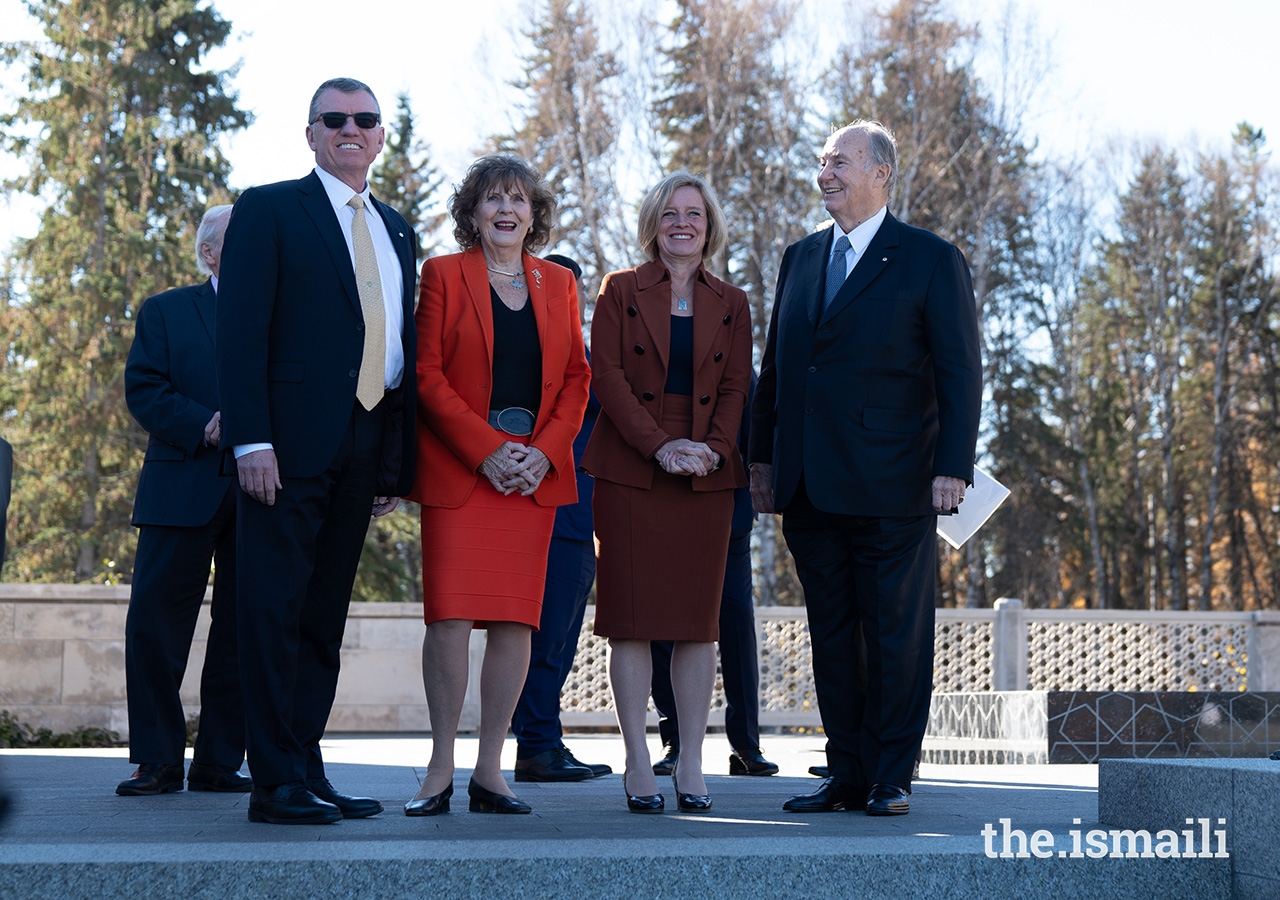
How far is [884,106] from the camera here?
70.6ft

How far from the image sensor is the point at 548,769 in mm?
5250

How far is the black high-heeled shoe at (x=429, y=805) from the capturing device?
3.46 metres

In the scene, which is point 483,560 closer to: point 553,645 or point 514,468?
point 514,468

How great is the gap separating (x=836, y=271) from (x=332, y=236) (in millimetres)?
1546

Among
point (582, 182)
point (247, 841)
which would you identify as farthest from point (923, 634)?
point (582, 182)

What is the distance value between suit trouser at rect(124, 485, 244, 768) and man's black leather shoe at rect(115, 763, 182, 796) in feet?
0.15

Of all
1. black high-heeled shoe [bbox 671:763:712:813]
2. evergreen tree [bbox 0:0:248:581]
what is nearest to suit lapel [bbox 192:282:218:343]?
black high-heeled shoe [bbox 671:763:712:813]

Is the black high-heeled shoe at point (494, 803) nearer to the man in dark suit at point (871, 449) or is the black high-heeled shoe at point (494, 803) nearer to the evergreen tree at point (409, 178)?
the man in dark suit at point (871, 449)

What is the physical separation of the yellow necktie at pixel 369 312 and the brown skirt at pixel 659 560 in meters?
0.78

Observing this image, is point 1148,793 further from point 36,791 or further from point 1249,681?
point 1249,681

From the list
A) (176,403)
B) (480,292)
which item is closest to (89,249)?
(176,403)

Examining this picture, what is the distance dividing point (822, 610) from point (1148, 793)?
1156 millimetres

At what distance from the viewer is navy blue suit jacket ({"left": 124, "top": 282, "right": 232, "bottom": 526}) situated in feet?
14.3

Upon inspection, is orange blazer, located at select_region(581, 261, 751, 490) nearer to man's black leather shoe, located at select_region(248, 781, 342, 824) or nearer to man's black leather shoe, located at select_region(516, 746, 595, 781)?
man's black leather shoe, located at select_region(248, 781, 342, 824)
